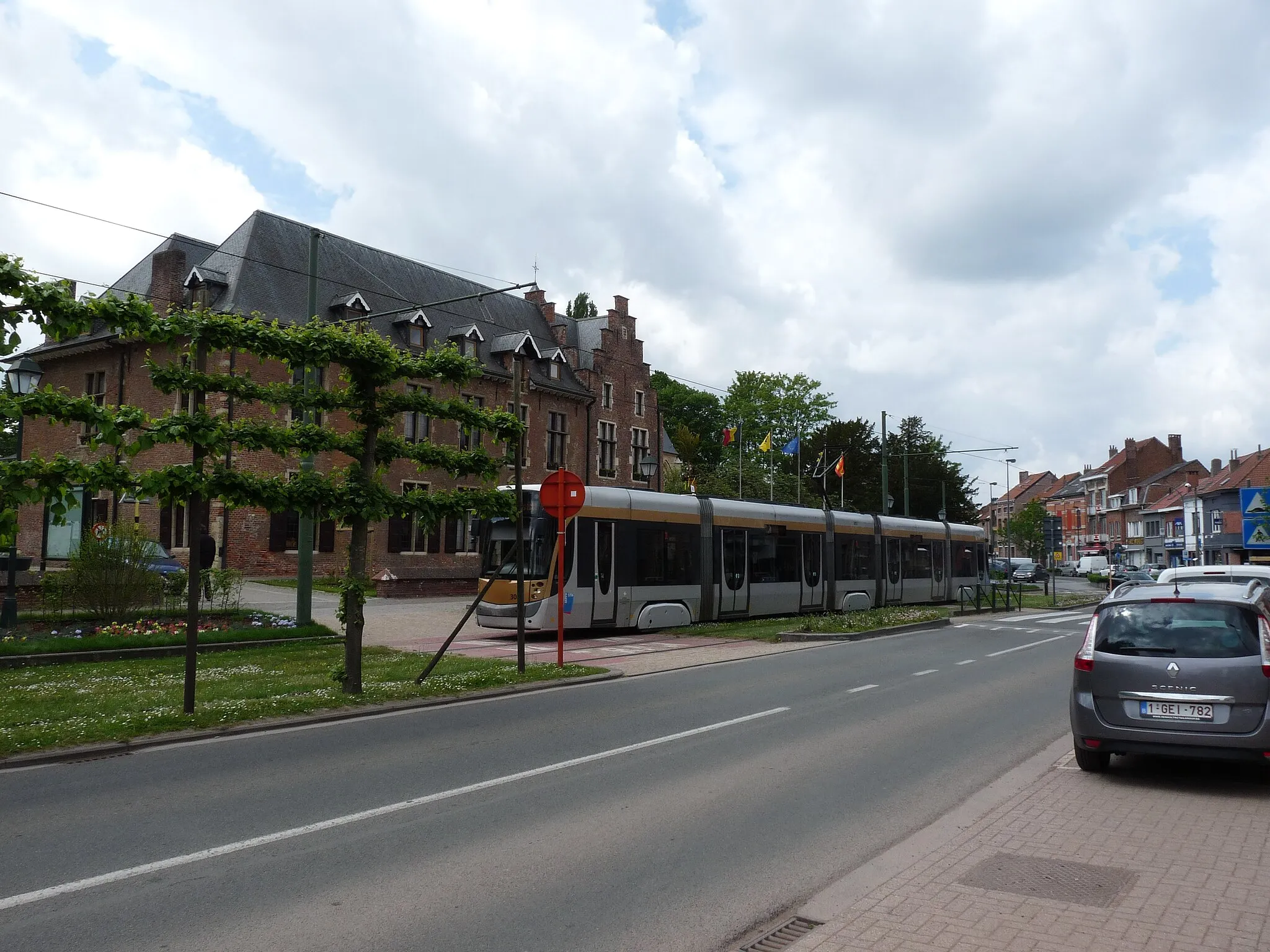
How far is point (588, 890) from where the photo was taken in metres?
5.20

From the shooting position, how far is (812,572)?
2792 centimetres

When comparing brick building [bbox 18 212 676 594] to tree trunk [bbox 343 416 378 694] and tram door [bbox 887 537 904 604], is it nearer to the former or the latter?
tram door [bbox 887 537 904 604]

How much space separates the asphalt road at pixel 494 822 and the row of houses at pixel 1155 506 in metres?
57.7

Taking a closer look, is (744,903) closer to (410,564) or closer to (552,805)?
(552,805)

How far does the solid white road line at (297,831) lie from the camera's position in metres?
5.11

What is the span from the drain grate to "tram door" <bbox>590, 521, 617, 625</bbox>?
53.0 feet

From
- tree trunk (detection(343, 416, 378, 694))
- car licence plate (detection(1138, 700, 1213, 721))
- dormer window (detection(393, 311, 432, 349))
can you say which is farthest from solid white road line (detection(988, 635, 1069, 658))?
dormer window (detection(393, 311, 432, 349))

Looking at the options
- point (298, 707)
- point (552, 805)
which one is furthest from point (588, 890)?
point (298, 707)

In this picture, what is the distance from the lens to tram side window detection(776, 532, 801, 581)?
2642 centimetres

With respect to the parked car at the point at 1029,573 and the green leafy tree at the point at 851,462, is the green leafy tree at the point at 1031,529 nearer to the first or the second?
the parked car at the point at 1029,573

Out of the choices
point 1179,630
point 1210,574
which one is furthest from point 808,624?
point 1179,630

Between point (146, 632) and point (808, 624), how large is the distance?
1412 cm

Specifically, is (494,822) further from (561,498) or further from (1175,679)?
(561,498)

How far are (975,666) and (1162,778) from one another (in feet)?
29.2
